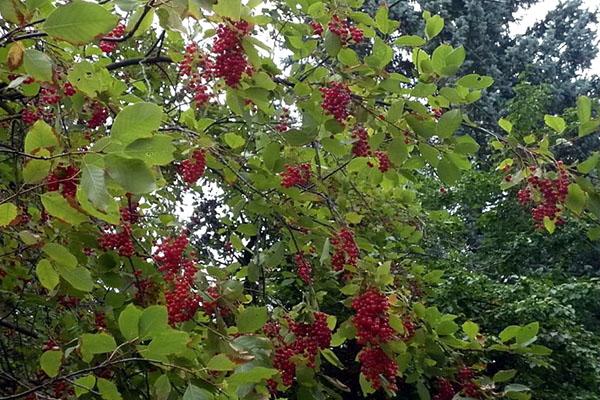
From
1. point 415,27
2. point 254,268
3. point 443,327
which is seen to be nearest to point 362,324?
point 443,327

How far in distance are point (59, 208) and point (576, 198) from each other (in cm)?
167

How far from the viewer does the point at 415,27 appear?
12180 mm

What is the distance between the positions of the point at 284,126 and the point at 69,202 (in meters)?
1.58

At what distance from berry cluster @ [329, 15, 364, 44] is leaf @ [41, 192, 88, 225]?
1.16 m

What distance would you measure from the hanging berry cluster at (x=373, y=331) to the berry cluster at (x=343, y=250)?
0.17 meters

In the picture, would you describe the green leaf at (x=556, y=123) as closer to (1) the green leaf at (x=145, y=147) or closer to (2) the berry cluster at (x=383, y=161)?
(2) the berry cluster at (x=383, y=161)

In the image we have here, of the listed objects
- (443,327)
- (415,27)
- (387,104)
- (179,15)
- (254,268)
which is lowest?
(443,327)

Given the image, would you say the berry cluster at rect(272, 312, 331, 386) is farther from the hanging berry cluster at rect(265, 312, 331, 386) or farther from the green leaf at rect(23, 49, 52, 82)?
the green leaf at rect(23, 49, 52, 82)

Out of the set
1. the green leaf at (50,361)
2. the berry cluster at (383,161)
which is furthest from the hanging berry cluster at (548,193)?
the green leaf at (50,361)

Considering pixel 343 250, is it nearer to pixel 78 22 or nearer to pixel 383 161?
pixel 383 161

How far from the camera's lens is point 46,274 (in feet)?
5.37

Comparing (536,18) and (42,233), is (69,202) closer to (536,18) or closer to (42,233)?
(42,233)

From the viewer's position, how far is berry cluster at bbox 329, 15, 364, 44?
2.26 m

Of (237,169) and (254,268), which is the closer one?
(237,169)
